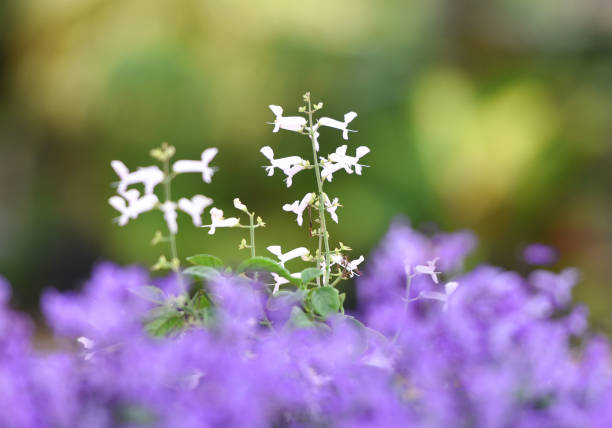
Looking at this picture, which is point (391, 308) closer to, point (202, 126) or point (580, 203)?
point (202, 126)

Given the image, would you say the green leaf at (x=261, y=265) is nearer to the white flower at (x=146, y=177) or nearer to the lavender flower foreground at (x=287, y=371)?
the lavender flower foreground at (x=287, y=371)

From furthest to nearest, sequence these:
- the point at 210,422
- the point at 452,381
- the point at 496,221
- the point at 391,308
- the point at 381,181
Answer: the point at 496,221 → the point at 381,181 → the point at 391,308 → the point at 452,381 → the point at 210,422

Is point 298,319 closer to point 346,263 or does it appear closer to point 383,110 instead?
point 346,263

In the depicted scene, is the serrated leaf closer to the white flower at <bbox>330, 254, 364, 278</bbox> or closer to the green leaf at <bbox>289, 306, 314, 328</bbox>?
the green leaf at <bbox>289, 306, 314, 328</bbox>

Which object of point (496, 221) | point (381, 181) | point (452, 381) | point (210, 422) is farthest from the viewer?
point (496, 221)

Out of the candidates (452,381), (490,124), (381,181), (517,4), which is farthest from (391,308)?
(517,4)

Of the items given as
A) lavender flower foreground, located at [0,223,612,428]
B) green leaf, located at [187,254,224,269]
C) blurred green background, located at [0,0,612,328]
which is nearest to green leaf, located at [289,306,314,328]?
lavender flower foreground, located at [0,223,612,428]

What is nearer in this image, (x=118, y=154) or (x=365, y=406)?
(x=365, y=406)
